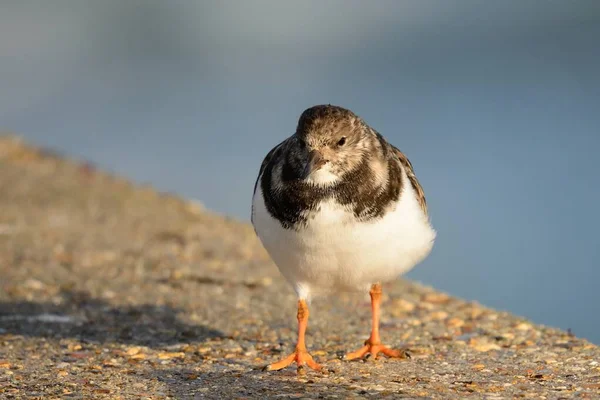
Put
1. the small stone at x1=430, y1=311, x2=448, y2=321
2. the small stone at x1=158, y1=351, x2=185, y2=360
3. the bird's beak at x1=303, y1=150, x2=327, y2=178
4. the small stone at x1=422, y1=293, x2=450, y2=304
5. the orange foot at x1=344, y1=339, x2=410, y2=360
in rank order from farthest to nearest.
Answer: the small stone at x1=422, y1=293, x2=450, y2=304 < the small stone at x1=430, y1=311, x2=448, y2=321 < the small stone at x1=158, y1=351, x2=185, y2=360 < the orange foot at x1=344, y1=339, x2=410, y2=360 < the bird's beak at x1=303, y1=150, x2=327, y2=178

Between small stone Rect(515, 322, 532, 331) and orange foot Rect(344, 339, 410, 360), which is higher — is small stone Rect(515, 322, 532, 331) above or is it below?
above

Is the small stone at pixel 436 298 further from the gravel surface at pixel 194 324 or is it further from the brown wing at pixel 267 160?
the brown wing at pixel 267 160

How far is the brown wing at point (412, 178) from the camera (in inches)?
247

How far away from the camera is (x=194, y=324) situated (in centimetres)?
812

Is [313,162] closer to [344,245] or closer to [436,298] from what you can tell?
[344,245]

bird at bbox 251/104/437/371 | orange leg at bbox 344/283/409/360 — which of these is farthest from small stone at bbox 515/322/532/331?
bird at bbox 251/104/437/371

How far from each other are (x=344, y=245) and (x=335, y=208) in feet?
0.86

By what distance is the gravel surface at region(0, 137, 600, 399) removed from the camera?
18.2 feet

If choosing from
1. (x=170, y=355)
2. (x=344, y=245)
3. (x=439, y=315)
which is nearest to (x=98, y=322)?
(x=170, y=355)

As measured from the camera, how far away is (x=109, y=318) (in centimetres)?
845

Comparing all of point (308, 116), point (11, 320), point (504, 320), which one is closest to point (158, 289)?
point (11, 320)

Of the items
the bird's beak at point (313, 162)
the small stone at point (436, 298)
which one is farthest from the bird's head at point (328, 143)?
the small stone at point (436, 298)

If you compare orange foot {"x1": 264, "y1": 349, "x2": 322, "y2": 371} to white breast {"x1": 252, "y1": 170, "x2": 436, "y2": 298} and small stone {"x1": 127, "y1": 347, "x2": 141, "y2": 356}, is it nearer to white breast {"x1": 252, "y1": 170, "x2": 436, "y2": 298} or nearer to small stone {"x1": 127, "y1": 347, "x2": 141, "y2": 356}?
white breast {"x1": 252, "y1": 170, "x2": 436, "y2": 298}

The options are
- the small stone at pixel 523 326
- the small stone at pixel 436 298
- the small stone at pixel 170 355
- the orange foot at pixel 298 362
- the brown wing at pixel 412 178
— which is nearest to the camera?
the orange foot at pixel 298 362
